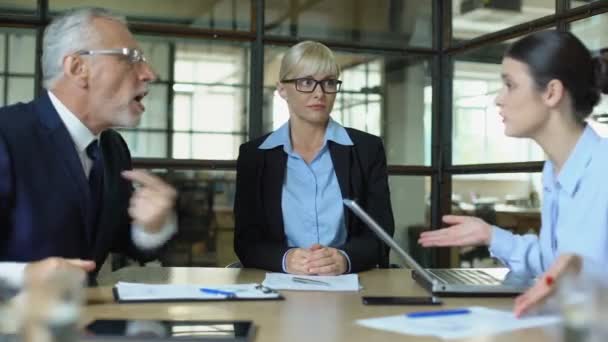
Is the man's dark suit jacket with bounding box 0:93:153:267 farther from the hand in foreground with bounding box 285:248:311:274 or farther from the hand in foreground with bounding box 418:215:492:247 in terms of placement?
the hand in foreground with bounding box 418:215:492:247

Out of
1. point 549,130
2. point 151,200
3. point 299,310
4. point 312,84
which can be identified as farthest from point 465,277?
point 312,84

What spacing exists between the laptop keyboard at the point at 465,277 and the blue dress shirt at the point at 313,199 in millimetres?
485

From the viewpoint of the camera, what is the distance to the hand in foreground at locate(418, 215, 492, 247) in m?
1.71

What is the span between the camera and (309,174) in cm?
239

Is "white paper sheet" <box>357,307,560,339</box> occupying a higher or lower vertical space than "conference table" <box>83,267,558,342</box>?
higher

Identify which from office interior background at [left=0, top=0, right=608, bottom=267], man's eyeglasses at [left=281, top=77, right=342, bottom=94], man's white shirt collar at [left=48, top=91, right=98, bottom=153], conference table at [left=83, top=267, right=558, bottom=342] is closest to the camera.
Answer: conference table at [left=83, top=267, right=558, bottom=342]

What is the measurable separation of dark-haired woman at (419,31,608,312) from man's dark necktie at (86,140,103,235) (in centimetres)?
84

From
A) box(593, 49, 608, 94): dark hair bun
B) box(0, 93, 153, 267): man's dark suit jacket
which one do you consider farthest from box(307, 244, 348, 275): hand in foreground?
box(593, 49, 608, 94): dark hair bun

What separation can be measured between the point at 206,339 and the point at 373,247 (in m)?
1.14

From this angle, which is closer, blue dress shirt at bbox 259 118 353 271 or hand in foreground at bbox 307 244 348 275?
hand in foreground at bbox 307 244 348 275

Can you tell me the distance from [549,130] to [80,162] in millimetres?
1199

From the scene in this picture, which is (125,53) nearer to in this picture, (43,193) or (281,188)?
(43,193)

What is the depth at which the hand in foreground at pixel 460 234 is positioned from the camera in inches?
67.3

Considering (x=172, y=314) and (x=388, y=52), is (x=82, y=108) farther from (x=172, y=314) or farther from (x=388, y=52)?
(x=388, y=52)
